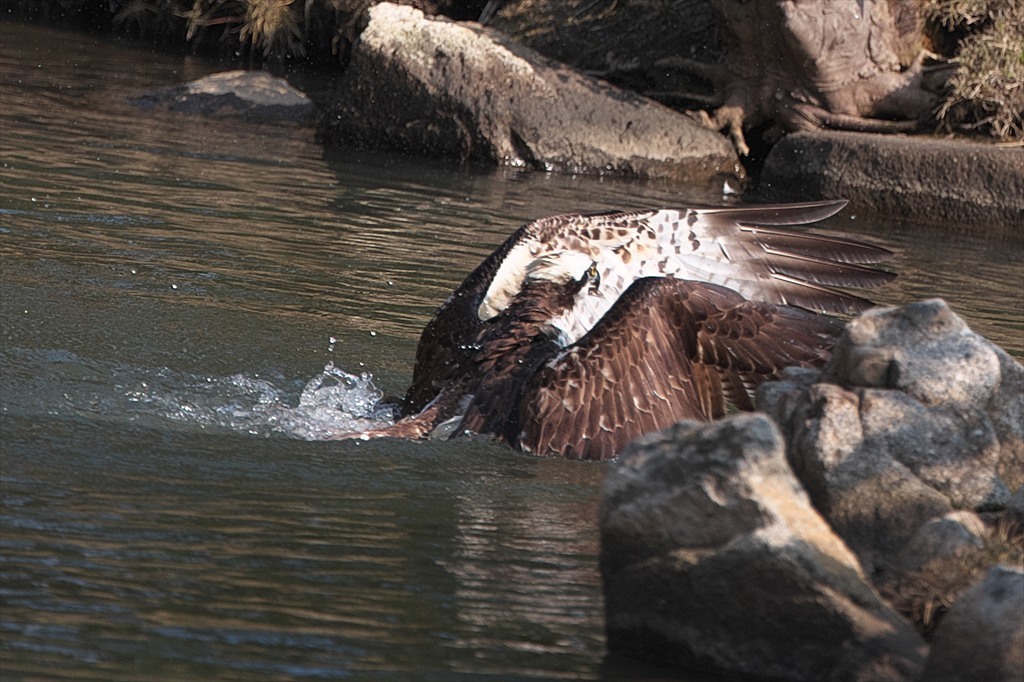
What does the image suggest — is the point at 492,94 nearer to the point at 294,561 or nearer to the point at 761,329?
the point at 761,329

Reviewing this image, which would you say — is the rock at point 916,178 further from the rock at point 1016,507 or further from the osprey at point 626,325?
the rock at point 1016,507

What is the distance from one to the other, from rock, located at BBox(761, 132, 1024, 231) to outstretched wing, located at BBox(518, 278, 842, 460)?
6529 mm

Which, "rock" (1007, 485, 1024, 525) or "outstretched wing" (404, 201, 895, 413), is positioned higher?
"outstretched wing" (404, 201, 895, 413)

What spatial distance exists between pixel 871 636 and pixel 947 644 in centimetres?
15

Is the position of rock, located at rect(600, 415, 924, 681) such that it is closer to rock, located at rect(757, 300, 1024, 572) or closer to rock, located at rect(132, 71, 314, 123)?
rock, located at rect(757, 300, 1024, 572)

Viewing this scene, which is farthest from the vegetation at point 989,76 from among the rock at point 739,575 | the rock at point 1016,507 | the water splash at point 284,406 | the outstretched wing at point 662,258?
the rock at point 739,575

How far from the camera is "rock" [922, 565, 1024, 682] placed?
2.68m

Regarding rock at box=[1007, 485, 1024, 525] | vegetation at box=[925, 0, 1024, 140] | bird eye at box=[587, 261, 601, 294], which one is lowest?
rock at box=[1007, 485, 1024, 525]

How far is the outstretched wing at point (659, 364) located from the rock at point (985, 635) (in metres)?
1.77

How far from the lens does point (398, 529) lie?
3.80 metres

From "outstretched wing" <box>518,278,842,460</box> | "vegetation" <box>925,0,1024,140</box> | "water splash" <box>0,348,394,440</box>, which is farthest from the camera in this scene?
"vegetation" <box>925,0,1024,140</box>

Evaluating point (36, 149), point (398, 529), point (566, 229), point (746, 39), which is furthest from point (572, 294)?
point (746, 39)

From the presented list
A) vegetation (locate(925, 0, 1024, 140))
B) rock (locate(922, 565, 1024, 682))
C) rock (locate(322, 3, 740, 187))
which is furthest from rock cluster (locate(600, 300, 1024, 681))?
vegetation (locate(925, 0, 1024, 140))

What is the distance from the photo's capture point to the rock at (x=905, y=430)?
328 centimetres
